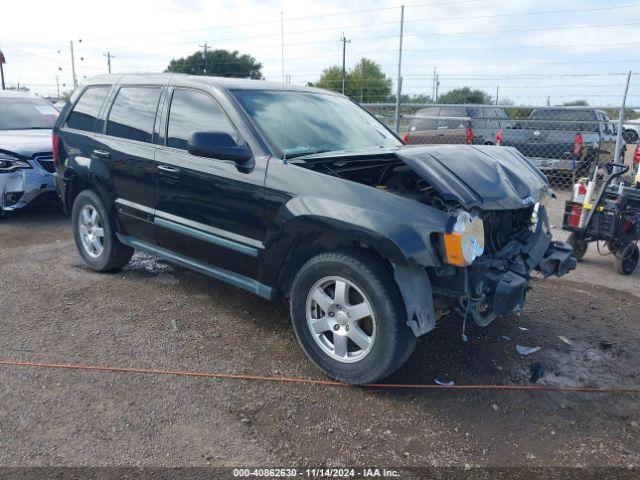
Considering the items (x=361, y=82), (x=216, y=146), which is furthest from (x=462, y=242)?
(x=361, y=82)

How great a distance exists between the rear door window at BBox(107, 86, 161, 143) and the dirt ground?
1.43m

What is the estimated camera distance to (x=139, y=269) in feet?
18.6

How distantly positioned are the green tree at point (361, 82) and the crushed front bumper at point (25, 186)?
13.4 metres

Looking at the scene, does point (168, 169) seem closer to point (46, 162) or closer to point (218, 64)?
point (46, 162)

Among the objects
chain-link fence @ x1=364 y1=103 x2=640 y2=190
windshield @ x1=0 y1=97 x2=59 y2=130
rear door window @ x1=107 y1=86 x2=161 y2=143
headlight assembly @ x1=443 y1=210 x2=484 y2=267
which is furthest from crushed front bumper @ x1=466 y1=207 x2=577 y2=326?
windshield @ x1=0 y1=97 x2=59 y2=130

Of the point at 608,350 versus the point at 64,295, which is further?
the point at 64,295

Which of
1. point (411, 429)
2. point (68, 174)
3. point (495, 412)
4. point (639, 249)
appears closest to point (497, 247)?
point (495, 412)

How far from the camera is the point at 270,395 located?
3.36m

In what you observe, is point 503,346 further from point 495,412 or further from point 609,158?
point 609,158

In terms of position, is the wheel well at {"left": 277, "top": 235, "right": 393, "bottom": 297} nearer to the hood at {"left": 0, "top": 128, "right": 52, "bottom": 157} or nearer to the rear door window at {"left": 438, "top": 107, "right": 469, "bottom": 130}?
the hood at {"left": 0, "top": 128, "right": 52, "bottom": 157}

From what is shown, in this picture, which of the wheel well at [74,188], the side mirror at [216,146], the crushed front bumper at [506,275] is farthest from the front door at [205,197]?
the crushed front bumper at [506,275]

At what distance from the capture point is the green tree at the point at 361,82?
21.4 metres

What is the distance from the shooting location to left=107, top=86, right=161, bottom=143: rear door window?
15.3ft

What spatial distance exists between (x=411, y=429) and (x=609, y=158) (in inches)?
395
